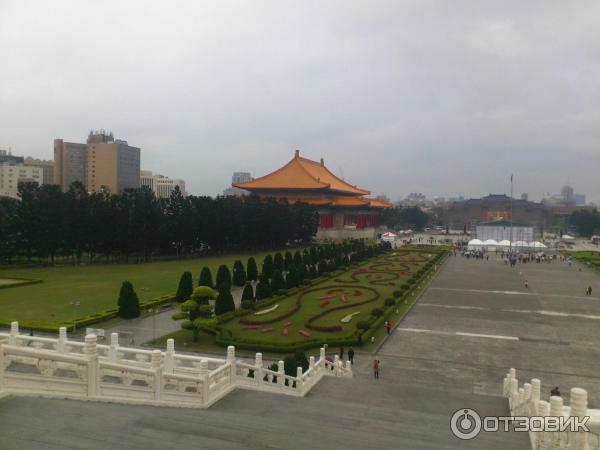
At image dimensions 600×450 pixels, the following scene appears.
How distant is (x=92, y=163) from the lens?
121m

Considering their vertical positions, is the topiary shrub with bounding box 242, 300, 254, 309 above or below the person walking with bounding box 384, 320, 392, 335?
above

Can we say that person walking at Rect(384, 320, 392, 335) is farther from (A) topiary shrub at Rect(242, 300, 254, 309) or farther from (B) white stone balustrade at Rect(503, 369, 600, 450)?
(B) white stone balustrade at Rect(503, 369, 600, 450)

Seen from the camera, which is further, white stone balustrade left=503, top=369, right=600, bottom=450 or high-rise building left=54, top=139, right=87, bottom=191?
high-rise building left=54, top=139, right=87, bottom=191

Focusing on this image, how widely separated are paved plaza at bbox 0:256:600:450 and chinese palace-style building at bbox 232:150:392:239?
45.2 m

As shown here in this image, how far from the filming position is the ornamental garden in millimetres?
20875

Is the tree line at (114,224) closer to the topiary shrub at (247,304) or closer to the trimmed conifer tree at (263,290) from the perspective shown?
the trimmed conifer tree at (263,290)

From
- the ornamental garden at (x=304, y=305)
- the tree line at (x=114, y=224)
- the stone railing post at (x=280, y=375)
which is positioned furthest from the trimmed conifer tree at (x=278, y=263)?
the stone railing post at (x=280, y=375)

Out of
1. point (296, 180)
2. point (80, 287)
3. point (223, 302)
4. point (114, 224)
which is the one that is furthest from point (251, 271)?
point (296, 180)

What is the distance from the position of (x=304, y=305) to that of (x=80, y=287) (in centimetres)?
1426

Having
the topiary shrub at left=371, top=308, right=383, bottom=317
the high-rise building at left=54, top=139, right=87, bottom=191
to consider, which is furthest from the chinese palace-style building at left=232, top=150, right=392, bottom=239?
the high-rise building at left=54, top=139, right=87, bottom=191

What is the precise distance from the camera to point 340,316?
24891mm

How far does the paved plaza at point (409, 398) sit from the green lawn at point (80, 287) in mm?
14848

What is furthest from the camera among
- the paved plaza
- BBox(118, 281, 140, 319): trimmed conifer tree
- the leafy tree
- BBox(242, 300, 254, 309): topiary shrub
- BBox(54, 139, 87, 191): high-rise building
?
BBox(54, 139, 87, 191): high-rise building

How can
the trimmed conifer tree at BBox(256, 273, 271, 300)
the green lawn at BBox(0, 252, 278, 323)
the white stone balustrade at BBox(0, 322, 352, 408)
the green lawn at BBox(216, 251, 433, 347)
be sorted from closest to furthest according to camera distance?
1. the white stone balustrade at BBox(0, 322, 352, 408)
2. the green lawn at BBox(216, 251, 433, 347)
3. the green lawn at BBox(0, 252, 278, 323)
4. the trimmed conifer tree at BBox(256, 273, 271, 300)
